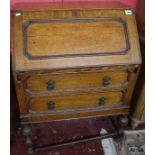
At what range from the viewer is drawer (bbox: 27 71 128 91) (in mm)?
1418

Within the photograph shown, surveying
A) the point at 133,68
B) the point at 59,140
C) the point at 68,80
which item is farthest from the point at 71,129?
the point at 133,68

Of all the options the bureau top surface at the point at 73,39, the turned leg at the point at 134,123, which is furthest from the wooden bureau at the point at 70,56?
the turned leg at the point at 134,123

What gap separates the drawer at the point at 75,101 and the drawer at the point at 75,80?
0.09 meters

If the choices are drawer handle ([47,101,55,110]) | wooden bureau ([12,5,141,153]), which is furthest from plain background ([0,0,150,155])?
drawer handle ([47,101,55,110])

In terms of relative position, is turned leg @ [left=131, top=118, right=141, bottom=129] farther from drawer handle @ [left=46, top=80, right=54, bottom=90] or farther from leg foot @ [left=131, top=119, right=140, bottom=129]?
drawer handle @ [left=46, top=80, right=54, bottom=90]

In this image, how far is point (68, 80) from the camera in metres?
1.45

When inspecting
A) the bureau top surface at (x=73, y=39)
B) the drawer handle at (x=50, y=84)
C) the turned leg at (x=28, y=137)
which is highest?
the bureau top surface at (x=73, y=39)

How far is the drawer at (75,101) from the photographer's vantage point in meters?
1.54

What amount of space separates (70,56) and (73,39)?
Answer: 10 centimetres

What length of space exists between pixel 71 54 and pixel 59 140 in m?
0.86

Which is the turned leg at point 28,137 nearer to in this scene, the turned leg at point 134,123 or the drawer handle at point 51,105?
the drawer handle at point 51,105

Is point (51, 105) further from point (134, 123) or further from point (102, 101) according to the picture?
point (134, 123)
